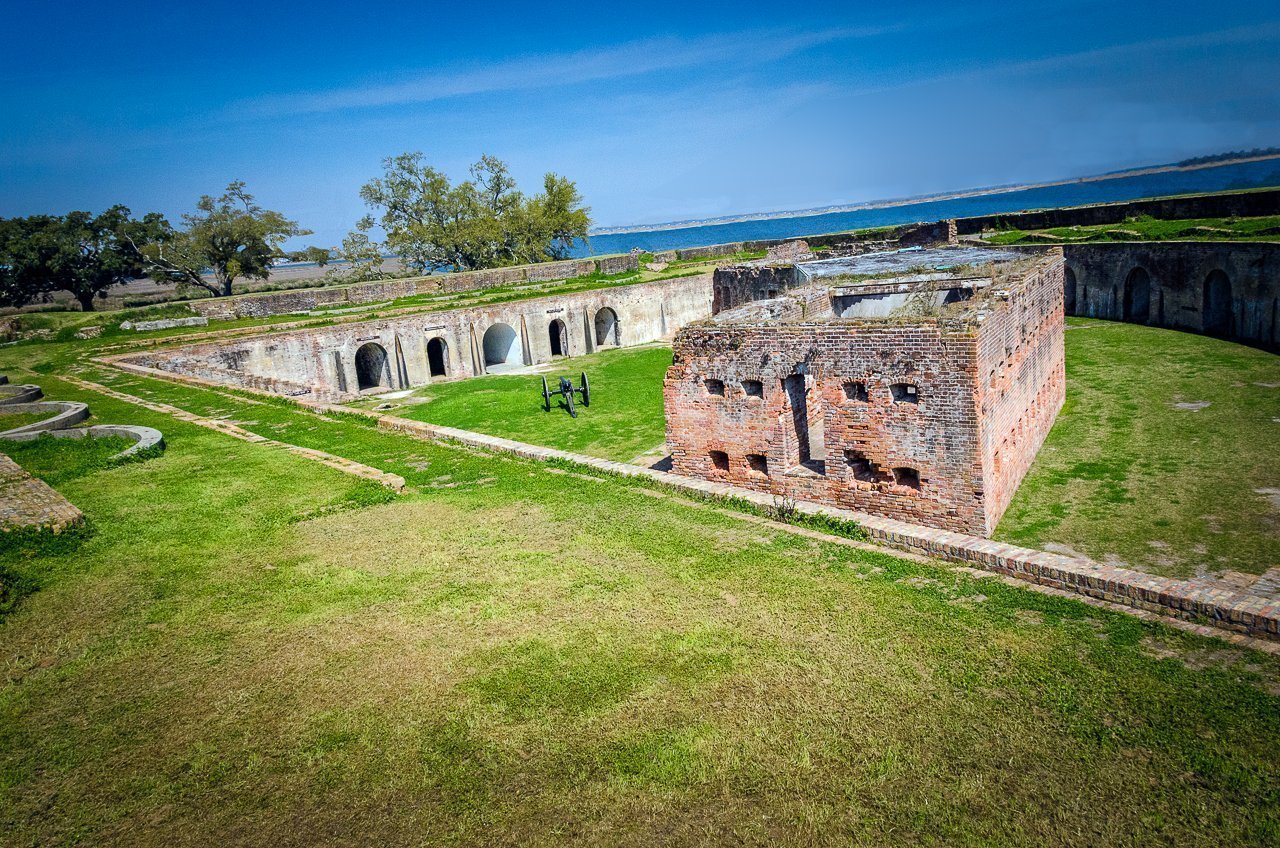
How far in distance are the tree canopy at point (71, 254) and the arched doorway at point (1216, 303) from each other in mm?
45663

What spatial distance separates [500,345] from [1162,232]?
81.3ft

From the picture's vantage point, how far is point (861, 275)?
55.5 ft

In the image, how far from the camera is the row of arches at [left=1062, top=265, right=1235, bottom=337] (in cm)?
2341

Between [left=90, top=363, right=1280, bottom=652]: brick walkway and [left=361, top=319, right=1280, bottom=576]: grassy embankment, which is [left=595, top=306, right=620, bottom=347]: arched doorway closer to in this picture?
[left=361, top=319, right=1280, bottom=576]: grassy embankment

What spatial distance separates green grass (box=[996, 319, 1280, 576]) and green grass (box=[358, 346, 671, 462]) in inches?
283

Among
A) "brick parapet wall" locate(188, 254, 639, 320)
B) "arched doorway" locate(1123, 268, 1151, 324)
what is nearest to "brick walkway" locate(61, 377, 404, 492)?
"brick parapet wall" locate(188, 254, 639, 320)

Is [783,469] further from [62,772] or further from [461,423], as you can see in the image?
[461,423]

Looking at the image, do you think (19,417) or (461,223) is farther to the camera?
(461,223)

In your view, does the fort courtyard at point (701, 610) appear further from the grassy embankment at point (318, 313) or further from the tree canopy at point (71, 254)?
the tree canopy at point (71, 254)

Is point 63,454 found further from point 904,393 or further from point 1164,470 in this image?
point 1164,470

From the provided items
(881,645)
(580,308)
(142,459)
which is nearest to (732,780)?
(881,645)

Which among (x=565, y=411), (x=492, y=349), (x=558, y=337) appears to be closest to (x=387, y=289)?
(x=492, y=349)

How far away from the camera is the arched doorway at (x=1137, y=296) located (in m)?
26.6

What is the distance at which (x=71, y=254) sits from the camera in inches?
1505
